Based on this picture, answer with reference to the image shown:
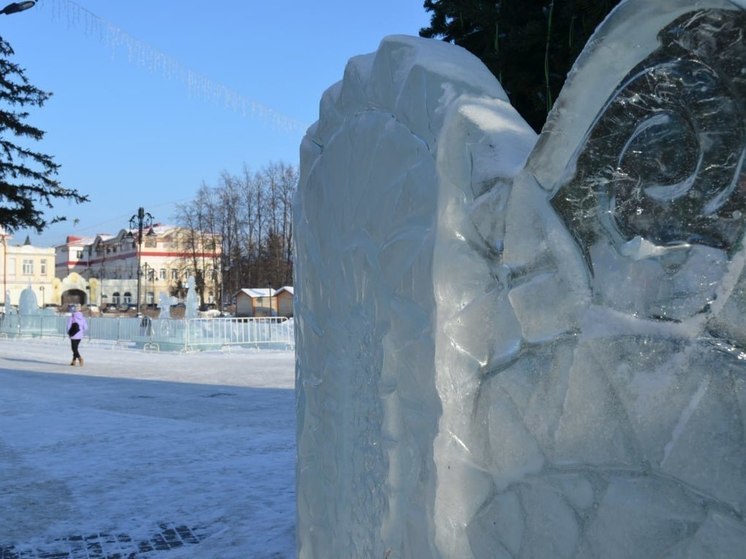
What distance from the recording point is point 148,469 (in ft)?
24.8

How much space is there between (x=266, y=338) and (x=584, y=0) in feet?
64.1

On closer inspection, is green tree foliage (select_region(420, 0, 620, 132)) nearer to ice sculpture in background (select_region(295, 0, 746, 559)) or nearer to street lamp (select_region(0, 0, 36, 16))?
ice sculpture in background (select_region(295, 0, 746, 559))

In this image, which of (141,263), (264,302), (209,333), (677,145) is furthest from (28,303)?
(141,263)

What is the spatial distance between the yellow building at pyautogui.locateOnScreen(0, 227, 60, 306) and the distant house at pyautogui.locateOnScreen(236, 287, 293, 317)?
48334 mm

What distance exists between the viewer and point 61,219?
89.0ft

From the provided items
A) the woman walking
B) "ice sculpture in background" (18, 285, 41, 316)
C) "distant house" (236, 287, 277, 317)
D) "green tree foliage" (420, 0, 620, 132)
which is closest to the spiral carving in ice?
"green tree foliage" (420, 0, 620, 132)

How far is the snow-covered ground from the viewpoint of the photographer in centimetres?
550

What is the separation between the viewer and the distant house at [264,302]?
38.5 meters

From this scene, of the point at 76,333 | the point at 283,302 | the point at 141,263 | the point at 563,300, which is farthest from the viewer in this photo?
the point at 141,263

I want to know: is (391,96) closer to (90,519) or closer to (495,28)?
(495,28)

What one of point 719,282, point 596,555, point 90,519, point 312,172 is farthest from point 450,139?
point 90,519

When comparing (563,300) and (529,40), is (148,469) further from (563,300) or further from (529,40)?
(563,300)

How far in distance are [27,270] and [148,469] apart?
8448 centimetres

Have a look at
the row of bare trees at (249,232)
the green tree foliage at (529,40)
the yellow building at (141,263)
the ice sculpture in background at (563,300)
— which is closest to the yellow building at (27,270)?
the yellow building at (141,263)
